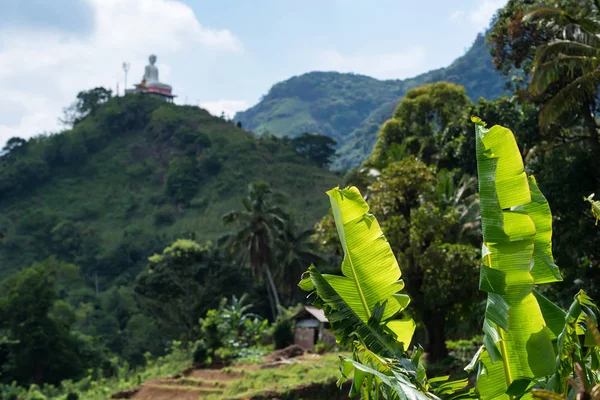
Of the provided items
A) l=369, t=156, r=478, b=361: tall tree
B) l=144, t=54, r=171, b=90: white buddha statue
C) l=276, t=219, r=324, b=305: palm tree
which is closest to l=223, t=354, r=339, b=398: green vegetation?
l=369, t=156, r=478, b=361: tall tree

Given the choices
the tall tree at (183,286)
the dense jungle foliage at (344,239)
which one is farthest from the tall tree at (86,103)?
the tall tree at (183,286)

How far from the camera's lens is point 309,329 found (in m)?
26.3

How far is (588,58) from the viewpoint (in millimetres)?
12109

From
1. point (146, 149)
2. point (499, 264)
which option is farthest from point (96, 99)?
point (499, 264)

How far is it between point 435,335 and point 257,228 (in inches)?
634

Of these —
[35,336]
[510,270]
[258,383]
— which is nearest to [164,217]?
[35,336]

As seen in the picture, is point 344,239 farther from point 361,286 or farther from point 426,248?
point 426,248

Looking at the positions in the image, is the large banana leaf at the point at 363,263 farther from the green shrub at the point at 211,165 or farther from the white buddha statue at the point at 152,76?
the white buddha statue at the point at 152,76

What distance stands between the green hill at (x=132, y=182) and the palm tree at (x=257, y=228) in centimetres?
2329

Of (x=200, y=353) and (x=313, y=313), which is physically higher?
(x=313, y=313)

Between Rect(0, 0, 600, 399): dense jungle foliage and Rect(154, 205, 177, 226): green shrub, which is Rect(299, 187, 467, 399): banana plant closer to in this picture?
Rect(0, 0, 600, 399): dense jungle foliage

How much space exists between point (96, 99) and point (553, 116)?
3116 inches

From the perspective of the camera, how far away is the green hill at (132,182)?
5925cm

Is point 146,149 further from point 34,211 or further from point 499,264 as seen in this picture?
point 499,264
